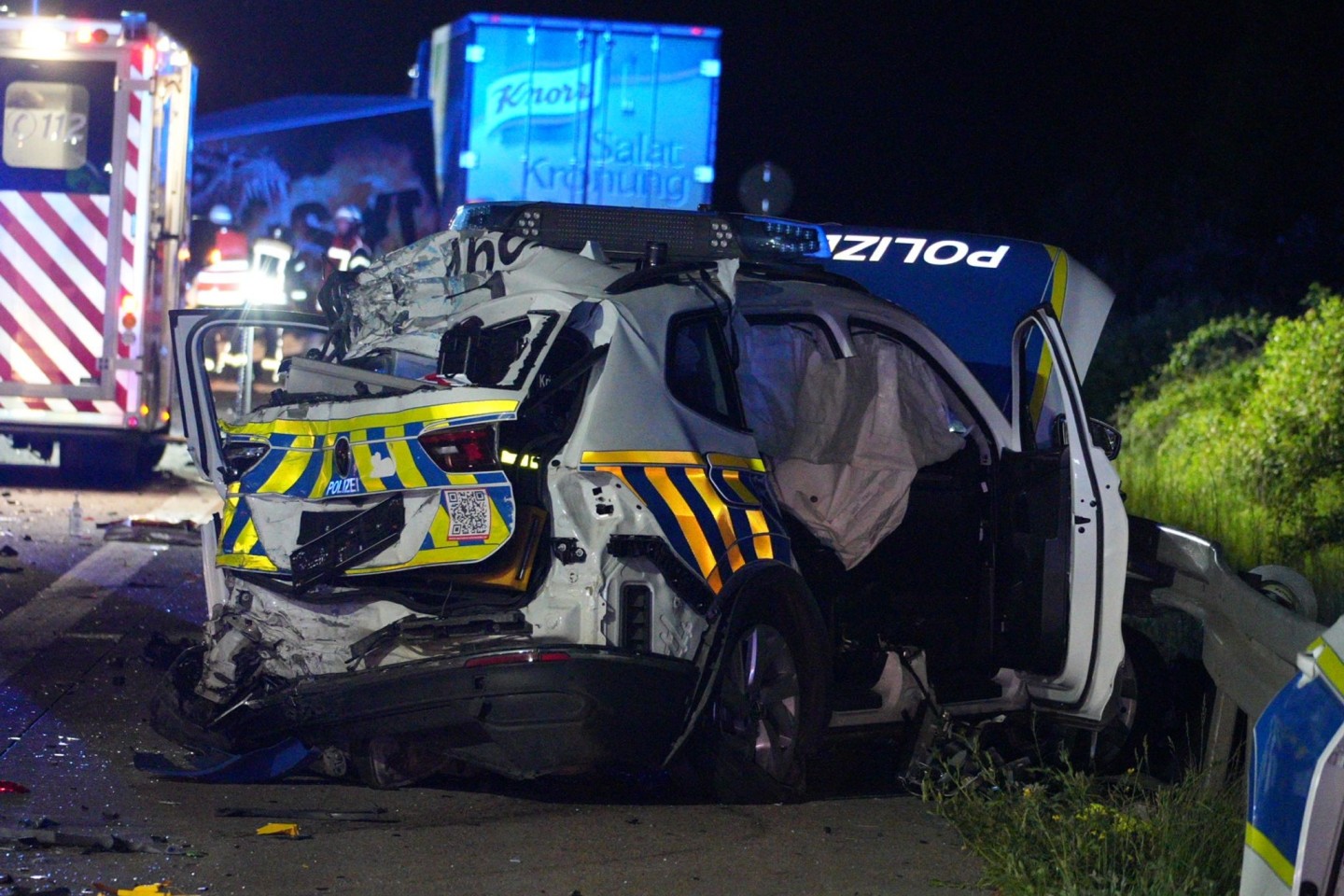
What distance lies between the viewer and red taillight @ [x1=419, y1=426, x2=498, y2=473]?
19.1 ft

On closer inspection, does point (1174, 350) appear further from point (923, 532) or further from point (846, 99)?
point (846, 99)

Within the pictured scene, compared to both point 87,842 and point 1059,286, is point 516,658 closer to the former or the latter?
point 87,842

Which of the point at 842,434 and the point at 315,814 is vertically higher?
the point at 842,434

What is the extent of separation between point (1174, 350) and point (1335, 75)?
10.2m

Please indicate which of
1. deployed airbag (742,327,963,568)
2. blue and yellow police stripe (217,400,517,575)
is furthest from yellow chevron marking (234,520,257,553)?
deployed airbag (742,327,963,568)

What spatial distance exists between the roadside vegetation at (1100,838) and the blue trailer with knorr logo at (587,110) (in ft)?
41.1

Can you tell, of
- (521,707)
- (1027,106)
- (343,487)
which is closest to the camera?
(521,707)

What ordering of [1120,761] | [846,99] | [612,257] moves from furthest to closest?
[846,99], [1120,761], [612,257]

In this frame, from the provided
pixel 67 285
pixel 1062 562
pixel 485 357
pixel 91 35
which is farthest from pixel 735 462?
pixel 91 35

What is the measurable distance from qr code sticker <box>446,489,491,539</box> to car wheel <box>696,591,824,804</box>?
3.12 feet

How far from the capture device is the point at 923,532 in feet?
24.5

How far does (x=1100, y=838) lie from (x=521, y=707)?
176cm

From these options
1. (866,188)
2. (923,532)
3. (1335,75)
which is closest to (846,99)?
(866,188)

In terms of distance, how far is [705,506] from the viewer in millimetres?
6094
